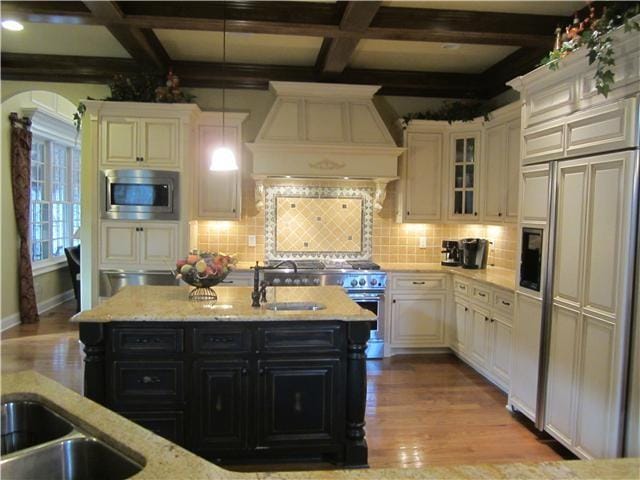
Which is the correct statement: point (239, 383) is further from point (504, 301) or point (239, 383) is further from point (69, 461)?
point (504, 301)

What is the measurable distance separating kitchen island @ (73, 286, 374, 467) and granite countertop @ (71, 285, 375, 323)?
0.01 metres

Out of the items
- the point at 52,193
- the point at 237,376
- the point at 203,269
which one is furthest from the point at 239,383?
the point at 52,193

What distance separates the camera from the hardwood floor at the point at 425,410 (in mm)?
3059

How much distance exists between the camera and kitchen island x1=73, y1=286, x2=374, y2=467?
2750 mm

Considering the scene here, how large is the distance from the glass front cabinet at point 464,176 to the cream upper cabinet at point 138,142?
9.84 feet

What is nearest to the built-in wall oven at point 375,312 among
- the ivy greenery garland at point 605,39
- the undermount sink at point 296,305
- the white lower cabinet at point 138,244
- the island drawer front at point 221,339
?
the undermount sink at point 296,305

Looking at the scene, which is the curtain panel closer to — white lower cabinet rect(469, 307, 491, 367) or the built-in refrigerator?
white lower cabinet rect(469, 307, 491, 367)

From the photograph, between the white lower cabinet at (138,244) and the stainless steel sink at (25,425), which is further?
the white lower cabinet at (138,244)

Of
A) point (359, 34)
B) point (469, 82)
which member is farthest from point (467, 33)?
point (469, 82)

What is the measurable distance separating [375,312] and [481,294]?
3.74 feet

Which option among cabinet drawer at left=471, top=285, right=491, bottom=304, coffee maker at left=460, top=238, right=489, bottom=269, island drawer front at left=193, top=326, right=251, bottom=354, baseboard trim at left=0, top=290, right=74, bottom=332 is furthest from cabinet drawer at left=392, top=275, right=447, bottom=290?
baseboard trim at left=0, top=290, right=74, bottom=332

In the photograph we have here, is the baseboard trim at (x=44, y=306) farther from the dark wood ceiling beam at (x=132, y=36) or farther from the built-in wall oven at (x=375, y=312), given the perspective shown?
the built-in wall oven at (x=375, y=312)

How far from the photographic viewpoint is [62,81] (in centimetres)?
507

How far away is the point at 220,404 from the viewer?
2793 mm
